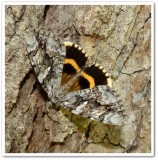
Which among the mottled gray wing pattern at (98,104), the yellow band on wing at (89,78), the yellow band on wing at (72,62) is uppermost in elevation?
the yellow band on wing at (72,62)

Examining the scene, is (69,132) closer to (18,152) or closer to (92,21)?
(18,152)

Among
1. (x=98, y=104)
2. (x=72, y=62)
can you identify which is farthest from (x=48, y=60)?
(x=98, y=104)

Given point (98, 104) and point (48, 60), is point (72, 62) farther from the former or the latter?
point (98, 104)

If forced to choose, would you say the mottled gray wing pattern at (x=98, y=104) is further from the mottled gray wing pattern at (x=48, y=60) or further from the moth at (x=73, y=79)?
the mottled gray wing pattern at (x=48, y=60)

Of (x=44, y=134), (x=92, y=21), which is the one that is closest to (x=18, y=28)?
(x=92, y=21)

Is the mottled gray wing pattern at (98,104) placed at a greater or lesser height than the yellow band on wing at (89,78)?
lesser

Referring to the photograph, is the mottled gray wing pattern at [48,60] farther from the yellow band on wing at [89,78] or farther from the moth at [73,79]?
the yellow band on wing at [89,78]

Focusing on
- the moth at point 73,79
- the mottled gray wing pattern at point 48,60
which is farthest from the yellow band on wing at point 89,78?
the mottled gray wing pattern at point 48,60
